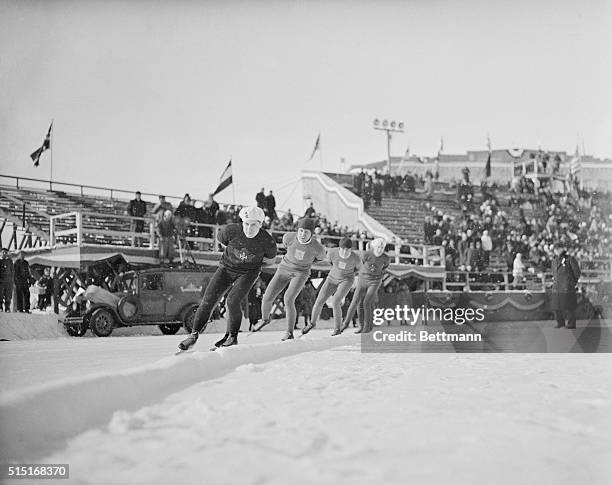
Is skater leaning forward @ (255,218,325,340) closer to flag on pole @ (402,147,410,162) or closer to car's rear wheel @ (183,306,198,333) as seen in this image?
car's rear wheel @ (183,306,198,333)

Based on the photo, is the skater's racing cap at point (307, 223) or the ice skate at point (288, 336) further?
the skater's racing cap at point (307, 223)

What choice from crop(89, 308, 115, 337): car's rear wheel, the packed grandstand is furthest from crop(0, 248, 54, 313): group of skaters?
crop(89, 308, 115, 337): car's rear wheel

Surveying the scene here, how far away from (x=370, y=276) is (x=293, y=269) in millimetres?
885

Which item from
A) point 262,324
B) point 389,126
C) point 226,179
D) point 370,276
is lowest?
point 262,324

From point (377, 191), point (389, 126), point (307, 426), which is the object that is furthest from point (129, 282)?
point (307, 426)

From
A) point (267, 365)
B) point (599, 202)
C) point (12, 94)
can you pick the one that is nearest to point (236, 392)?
point (267, 365)

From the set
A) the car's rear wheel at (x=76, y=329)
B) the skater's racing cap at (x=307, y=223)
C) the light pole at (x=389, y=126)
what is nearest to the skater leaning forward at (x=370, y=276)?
the skater's racing cap at (x=307, y=223)

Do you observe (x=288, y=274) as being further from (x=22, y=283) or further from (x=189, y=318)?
(x=22, y=283)

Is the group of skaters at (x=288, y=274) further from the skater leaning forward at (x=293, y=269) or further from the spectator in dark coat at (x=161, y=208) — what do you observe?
the spectator in dark coat at (x=161, y=208)

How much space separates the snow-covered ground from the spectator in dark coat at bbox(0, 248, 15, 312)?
9.46ft

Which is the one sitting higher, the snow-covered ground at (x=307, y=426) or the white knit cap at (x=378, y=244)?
the white knit cap at (x=378, y=244)

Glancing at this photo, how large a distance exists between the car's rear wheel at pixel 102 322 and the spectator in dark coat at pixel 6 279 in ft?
2.29

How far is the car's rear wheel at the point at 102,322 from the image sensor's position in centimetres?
576

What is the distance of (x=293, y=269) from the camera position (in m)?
5.28
